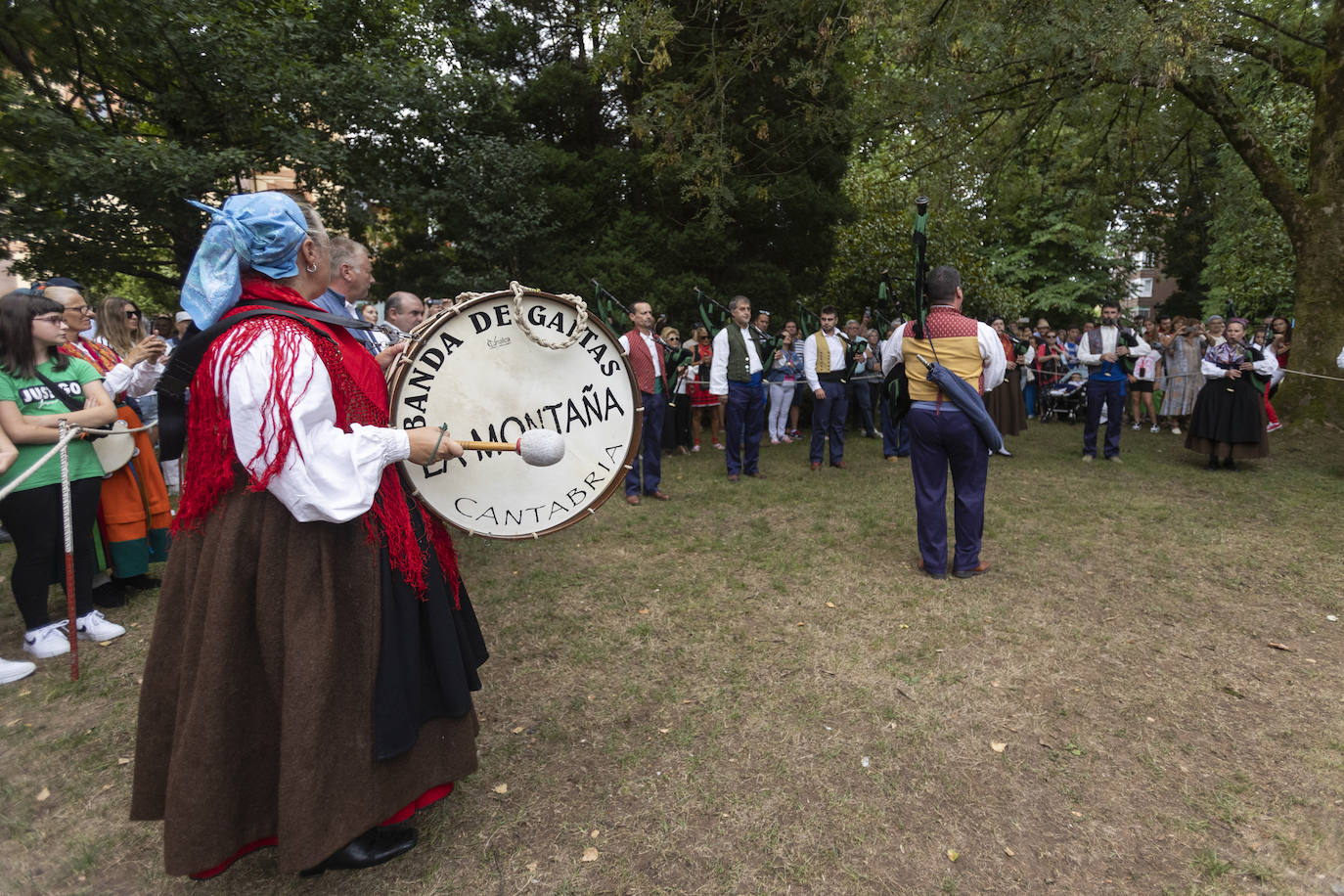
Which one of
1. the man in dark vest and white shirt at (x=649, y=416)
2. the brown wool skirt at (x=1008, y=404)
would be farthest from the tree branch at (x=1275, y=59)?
the man in dark vest and white shirt at (x=649, y=416)

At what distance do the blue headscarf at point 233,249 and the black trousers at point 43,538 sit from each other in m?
3.05

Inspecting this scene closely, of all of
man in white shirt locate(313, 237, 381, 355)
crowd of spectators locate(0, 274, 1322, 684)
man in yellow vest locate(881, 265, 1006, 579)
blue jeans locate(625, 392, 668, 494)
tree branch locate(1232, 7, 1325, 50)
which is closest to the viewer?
man in white shirt locate(313, 237, 381, 355)

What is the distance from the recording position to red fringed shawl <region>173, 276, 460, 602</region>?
6.63 ft

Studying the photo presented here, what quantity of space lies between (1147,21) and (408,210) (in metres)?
11.4

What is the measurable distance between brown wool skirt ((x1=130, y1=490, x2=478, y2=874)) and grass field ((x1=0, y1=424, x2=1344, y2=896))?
51cm

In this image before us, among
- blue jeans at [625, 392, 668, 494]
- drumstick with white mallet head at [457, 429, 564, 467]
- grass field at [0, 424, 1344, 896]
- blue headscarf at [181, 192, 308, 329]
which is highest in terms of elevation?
blue headscarf at [181, 192, 308, 329]

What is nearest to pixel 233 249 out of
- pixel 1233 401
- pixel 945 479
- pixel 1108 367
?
pixel 945 479

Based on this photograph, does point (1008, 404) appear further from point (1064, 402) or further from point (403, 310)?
point (403, 310)

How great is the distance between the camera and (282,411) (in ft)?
6.55

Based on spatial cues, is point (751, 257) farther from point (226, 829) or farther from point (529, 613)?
point (226, 829)

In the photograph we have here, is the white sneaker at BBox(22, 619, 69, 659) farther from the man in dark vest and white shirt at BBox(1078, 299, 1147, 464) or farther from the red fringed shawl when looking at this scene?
the man in dark vest and white shirt at BBox(1078, 299, 1147, 464)

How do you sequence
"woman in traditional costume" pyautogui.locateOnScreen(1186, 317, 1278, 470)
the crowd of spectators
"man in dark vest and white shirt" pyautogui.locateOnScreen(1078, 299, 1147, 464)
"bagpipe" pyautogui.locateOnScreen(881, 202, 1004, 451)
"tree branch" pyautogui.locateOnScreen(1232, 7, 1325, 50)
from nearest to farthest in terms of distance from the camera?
"bagpipe" pyautogui.locateOnScreen(881, 202, 1004, 451), the crowd of spectators, "tree branch" pyautogui.locateOnScreen(1232, 7, 1325, 50), "woman in traditional costume" pyautogui.locateOnScreen(1186, 317, 1278, 470), "man in dark vest and white shirt" pyautogui.locateOnScreen(1078, 299, 1147, 464)

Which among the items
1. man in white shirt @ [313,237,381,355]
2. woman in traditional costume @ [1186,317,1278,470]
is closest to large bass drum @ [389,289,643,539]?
man in white shirt @ [313,237,381,355]

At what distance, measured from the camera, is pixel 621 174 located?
12.9 meters
